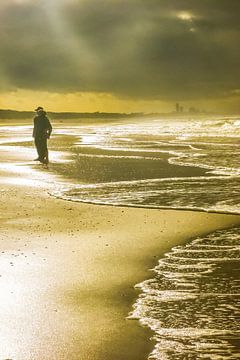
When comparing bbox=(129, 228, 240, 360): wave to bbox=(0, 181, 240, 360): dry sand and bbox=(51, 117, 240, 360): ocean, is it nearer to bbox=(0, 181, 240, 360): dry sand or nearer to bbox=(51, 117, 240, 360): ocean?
bbox=(51, 117, 240, 360): ocean

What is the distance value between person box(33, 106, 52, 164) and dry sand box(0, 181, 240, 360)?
9532 mm

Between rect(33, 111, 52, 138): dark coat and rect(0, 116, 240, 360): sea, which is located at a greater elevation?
rect(33, 111, 52, 138): dark coat

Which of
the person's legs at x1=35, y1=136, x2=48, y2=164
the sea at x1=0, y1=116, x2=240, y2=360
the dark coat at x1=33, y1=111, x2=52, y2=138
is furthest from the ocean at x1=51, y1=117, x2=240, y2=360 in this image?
the dark coat at x1=33, y1=111, x2=52, y2=138

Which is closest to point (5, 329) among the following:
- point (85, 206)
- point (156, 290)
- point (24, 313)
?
point (24, 313)

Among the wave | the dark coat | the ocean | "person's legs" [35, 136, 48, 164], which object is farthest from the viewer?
the dark coat

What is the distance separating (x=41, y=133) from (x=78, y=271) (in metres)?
15.3

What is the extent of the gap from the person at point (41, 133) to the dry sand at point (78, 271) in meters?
9.53

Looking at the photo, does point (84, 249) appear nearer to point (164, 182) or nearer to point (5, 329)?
point (5, 329)

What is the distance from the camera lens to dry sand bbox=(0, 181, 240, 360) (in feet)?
13.5

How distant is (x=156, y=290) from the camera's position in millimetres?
5449

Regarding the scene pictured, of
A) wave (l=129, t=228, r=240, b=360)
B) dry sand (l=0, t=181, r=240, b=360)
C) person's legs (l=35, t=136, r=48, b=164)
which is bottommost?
wave (l=129, t=228, r=240, b=360)

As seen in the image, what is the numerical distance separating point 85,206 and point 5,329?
616cm

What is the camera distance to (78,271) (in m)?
6.05

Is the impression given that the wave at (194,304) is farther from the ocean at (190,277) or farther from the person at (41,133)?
the person at (41,133)
